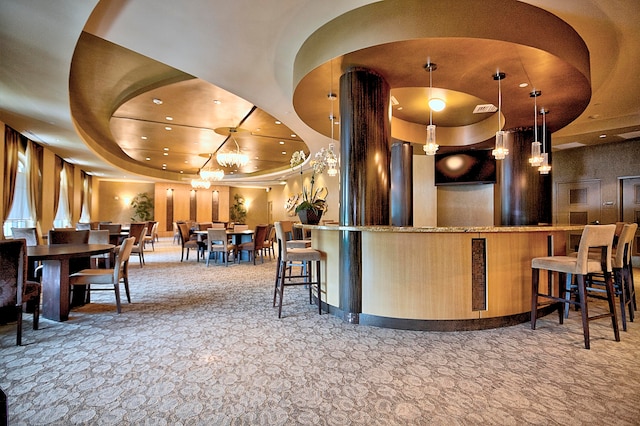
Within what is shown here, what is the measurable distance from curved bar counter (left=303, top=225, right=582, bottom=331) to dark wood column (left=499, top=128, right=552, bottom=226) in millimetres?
2300

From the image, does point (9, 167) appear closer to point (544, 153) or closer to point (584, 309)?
point (584, 309)

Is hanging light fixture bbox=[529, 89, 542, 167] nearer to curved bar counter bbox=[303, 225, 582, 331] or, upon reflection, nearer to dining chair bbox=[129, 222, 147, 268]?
curved bar counter bbox=[303, 225, 582, 331]

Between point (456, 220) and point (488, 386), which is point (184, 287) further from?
point (456, 220)

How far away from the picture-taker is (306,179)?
1377 cm

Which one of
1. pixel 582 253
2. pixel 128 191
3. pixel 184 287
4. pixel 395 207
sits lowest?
pixel 184 287

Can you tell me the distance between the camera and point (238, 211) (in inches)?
776

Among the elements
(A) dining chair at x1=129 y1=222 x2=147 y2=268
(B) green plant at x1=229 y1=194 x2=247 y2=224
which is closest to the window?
(A) dining chair at x1=129 y1=222 x2=147 y2=268

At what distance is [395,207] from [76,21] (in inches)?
231

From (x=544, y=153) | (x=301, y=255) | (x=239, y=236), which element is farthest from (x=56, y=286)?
(x=544, y=153)

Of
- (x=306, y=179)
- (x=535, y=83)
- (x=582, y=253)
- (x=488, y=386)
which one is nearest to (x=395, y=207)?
(x=535, y=83)

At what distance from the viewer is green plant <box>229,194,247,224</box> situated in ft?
64.1

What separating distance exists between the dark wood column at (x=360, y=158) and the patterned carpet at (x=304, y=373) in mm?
1010

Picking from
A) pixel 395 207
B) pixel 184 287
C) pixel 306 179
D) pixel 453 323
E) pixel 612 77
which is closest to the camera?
pixel 453 323

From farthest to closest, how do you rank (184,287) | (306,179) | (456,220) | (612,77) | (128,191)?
1. (128,191)
2. (306,179)
3. (456,220)
4. (184,287)
5. (612,77)
